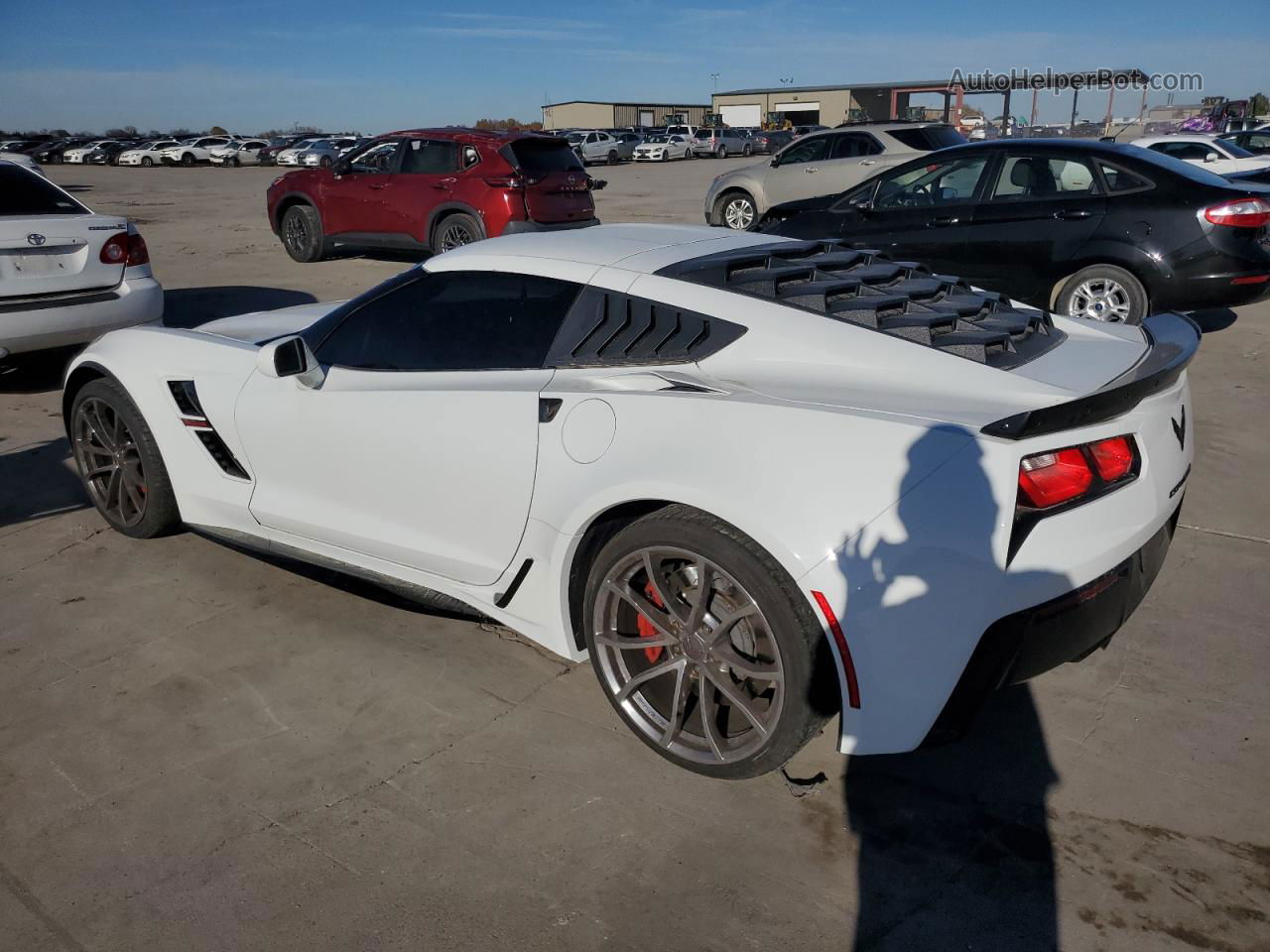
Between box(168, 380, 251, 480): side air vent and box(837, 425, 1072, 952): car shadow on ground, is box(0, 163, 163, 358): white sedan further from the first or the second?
box(837, 425, 1072, 952): car shadow on ground

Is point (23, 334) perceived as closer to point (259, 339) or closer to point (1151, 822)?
point (259, 339)

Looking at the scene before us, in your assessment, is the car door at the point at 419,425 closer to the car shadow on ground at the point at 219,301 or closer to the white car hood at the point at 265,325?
the white car hood at the point at 265,325

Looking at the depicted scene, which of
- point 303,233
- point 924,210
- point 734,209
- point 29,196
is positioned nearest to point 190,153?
point 303,233

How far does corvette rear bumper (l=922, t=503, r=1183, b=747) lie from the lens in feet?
8.21

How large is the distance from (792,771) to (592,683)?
0.79 meters

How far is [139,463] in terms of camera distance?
4.46 metres

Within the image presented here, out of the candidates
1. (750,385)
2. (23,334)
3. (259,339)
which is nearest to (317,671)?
(259,339)

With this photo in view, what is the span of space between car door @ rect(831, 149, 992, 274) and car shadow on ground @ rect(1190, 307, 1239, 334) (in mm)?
2496

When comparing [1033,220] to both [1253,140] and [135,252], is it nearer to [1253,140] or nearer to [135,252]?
[135,252]

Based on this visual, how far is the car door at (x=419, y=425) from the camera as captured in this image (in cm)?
321

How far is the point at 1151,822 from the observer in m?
2.71

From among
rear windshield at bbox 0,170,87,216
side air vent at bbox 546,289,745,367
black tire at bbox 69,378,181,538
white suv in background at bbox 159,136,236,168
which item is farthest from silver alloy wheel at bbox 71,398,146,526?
white suv in background at bbox 159,136,236,168

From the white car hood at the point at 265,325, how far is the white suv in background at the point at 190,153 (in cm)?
4796

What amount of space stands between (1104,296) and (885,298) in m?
5.23
